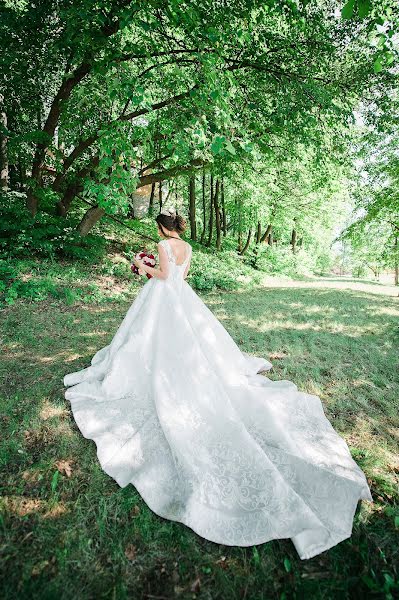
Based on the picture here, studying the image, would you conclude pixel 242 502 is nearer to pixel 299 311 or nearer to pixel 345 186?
pixel 299 311

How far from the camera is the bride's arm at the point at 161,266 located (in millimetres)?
4039

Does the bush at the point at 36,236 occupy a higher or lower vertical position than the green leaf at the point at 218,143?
lower

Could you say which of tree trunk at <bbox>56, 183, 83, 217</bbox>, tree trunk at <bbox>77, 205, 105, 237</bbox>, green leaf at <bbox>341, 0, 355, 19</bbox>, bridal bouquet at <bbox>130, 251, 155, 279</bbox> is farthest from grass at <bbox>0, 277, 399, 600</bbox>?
tree trunk at <bbox>56, 183, 83, 217</bbox>

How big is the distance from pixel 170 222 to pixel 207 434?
2.64 metres

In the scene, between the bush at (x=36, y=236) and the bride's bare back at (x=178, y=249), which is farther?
the bush at (x=36, y=236)

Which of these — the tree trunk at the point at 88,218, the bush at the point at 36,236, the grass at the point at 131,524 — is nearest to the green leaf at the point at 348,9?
the grass at the point at 131,524

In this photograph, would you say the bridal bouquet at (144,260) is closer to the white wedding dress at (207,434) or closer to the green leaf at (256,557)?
the white wedding dress at (207,434)

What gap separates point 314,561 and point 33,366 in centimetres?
434

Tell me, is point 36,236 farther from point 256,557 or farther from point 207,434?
point 256,557

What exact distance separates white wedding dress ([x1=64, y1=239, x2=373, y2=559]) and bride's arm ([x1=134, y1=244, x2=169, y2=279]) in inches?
3.8

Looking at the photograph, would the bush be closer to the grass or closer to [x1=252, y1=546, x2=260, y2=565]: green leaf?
the grass

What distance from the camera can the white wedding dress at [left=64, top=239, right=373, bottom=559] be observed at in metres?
2.40

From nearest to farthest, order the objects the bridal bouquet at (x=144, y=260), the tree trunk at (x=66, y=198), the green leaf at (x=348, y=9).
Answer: the green leaf at (x=348, y=9), the bridal bouquet at (x=144, y=260), the tree trunk at (x=66, y=198)

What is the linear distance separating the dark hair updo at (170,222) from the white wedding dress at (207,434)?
0.29m
